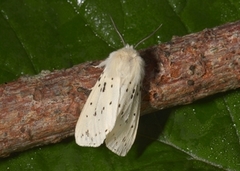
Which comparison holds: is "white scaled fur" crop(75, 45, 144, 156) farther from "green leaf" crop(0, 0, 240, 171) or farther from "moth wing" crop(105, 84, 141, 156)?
"green leaf" crop(0, 0, 240, 171)

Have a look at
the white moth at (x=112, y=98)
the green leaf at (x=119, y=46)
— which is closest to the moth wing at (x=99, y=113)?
the white moth at (x=112, y=98)

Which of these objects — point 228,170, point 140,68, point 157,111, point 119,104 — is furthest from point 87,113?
point 228,170

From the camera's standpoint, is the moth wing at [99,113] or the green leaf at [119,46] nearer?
the moth wing at [99,113]

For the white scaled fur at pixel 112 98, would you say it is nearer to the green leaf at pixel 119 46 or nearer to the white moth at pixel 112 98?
the white moth at pixel 112 98

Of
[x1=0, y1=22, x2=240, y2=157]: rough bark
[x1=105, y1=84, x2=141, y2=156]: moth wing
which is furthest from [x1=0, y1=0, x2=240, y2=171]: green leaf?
[x1=0, y1=22, x2=240, y2=157]: rough bark

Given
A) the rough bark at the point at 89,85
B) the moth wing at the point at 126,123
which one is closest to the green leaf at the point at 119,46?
the moth wing at the point at 126,123

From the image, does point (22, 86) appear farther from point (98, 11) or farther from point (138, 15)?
point (138, 15)

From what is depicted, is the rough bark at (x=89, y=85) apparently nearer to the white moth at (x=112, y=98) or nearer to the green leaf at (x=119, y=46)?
the white moth at (x=112, y=98)
